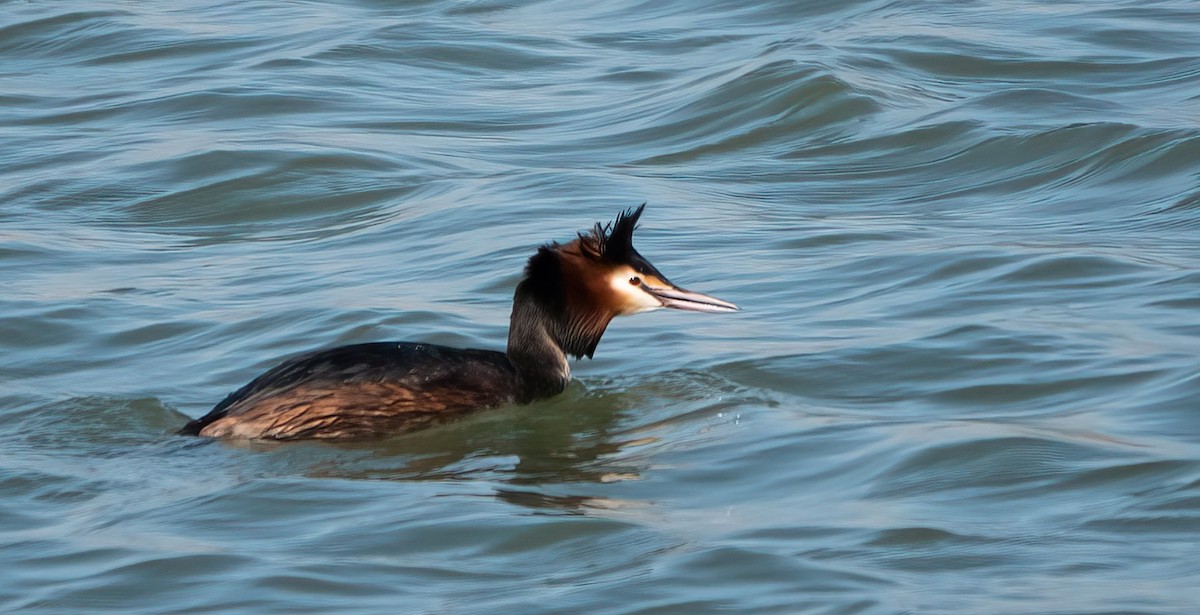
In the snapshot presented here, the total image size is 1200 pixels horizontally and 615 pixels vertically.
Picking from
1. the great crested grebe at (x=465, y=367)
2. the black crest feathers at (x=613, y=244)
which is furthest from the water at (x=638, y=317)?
the black crest feathers at (x=613, y=244)

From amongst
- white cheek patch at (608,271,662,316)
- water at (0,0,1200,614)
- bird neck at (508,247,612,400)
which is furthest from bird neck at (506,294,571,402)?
white cheek patch at (608,271,662,316)

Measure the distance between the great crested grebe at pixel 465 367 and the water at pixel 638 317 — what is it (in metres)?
0.12

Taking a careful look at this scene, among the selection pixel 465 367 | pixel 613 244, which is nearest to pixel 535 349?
pixel 465 367

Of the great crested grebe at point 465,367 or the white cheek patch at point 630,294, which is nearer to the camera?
the great crested grebe at point 465,367

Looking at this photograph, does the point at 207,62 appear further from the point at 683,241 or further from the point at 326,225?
the point at 683,241

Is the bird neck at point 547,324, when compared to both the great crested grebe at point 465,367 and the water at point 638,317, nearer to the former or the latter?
the great crested grebe at point 465,367

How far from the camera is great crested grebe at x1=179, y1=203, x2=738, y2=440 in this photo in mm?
7738

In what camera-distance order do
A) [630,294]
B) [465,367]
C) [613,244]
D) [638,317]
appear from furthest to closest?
[638,317], [630,294], [613,244], [465,367]

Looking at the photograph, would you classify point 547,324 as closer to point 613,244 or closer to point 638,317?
point 613,244

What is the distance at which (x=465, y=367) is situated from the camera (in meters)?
8.18

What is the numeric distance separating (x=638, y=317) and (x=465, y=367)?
1.88 metres

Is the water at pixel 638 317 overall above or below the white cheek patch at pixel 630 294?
below

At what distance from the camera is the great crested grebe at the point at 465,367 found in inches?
305

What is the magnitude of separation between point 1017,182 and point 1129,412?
421 cm
